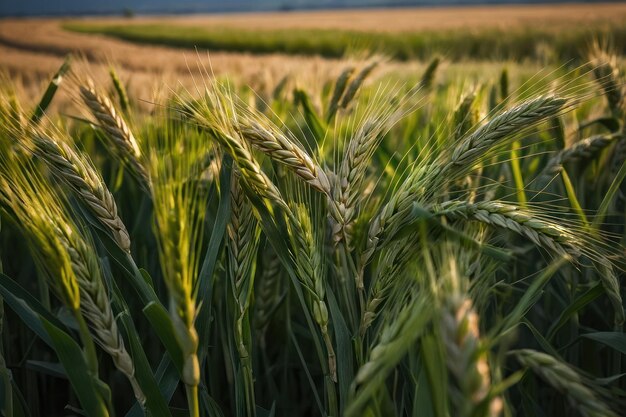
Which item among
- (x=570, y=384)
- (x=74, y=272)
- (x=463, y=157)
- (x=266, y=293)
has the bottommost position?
(x=266, y=293)

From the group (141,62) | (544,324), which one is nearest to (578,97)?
(544,324)

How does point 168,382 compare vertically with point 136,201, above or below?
below

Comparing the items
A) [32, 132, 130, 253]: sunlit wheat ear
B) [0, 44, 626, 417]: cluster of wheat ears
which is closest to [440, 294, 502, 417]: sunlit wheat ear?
[0, 44, 626, 417]: cluster of wheat ears

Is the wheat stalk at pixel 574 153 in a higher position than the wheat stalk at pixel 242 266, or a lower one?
higher

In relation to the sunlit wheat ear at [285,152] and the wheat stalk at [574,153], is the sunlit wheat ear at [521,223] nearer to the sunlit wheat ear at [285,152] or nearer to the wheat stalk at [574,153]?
the sunlit wheat ear at [285,152]

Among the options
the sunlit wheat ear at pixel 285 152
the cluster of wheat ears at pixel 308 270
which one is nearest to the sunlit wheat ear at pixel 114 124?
the cluster of wheat ears at pixel 308 270

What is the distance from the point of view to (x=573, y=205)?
4.07 feet

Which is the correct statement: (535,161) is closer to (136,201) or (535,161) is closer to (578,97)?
(578,97)

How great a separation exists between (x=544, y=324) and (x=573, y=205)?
1.31ft

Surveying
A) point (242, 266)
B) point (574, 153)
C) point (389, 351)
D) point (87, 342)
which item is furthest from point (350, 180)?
point (574, 153)

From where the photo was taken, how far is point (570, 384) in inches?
24.6

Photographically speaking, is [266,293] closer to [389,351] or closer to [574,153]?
[389,351]

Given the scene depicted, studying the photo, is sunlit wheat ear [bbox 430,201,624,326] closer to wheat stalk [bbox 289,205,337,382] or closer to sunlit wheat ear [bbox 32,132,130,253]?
wheat stalk [bbox 289,205,337,382]

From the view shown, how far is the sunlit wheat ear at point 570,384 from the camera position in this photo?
0.62m
